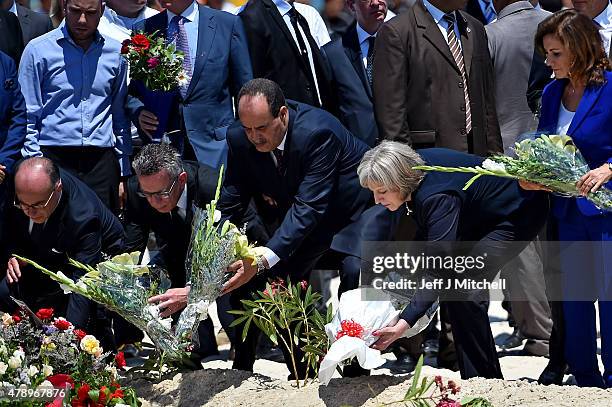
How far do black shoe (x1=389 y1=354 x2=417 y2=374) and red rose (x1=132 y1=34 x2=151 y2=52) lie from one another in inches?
95.4

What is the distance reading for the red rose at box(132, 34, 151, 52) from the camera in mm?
7309

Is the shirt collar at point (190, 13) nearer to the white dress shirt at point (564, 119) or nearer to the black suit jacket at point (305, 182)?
the black suit jacket at point (305, 182)

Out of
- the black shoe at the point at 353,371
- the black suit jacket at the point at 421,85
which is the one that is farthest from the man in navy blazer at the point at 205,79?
the black shoe at the point at 353,371

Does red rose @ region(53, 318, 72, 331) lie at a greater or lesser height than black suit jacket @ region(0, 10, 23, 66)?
lesser

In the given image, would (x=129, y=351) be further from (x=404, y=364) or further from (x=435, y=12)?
(x=435, y=12)

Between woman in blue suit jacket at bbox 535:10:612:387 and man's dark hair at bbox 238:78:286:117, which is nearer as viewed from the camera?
woman in blue suit jacket at bbox 535:10:612:387

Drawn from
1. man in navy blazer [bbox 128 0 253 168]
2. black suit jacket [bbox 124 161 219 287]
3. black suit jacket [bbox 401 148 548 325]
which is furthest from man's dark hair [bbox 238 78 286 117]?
man in navy blazer [bbox 128 0 253 168]

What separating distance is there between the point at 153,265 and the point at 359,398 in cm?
150

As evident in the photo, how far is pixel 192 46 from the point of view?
7699mm

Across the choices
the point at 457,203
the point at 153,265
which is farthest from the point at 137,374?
the point at 457,203

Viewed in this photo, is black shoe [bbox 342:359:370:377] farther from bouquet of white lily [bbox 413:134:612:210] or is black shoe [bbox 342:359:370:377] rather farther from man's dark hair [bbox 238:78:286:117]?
man's dark hair [bbox 238:78:286:117]

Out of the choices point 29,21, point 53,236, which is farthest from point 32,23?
point 53,236

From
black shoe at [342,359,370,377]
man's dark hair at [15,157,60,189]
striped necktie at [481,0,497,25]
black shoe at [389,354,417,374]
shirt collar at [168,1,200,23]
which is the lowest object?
black shoe at [389,354,417,374]

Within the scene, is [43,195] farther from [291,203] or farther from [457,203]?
[457,203]
